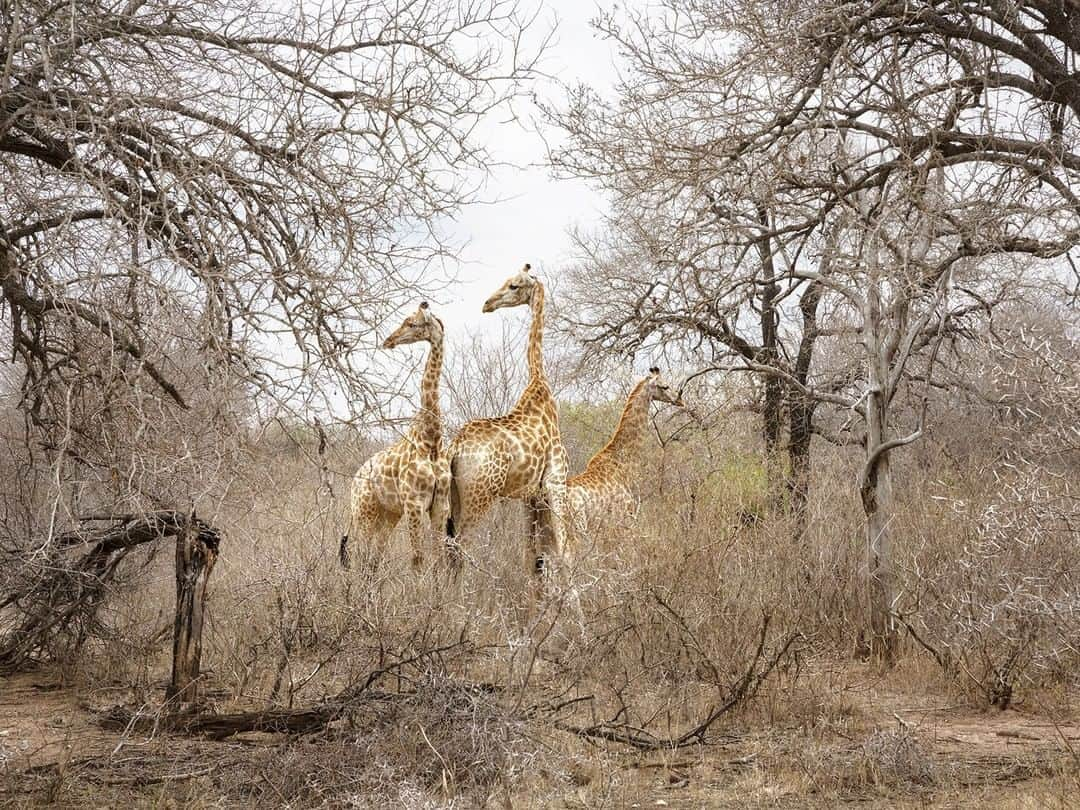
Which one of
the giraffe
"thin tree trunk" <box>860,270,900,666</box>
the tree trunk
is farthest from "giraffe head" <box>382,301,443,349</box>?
the tree trunk

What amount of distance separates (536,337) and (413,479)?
2164 millimetres

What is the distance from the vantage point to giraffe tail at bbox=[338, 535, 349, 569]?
10586 millimetres

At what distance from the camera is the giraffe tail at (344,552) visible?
10.6 meters

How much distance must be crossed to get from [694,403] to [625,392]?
3.50 metres

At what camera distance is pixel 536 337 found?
1243cm

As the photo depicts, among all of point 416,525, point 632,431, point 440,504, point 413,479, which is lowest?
point 416,525

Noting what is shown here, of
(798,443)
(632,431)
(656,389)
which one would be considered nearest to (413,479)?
(632,431)

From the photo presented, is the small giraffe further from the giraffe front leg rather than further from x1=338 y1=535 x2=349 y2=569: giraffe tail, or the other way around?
x1=338 y1=535 x2=349 y2=569: giraffe tail

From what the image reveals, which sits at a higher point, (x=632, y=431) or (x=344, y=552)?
(x=632, y=431)

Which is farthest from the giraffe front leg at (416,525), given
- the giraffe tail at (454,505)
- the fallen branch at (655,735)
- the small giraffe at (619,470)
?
the fallen branch at (655,735)

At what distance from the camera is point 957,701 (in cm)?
962

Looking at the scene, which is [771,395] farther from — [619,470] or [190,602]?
[190,602]

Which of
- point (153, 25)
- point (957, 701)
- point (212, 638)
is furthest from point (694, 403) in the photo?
point (153, 25)

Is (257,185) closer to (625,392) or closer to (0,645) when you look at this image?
(0,645)
